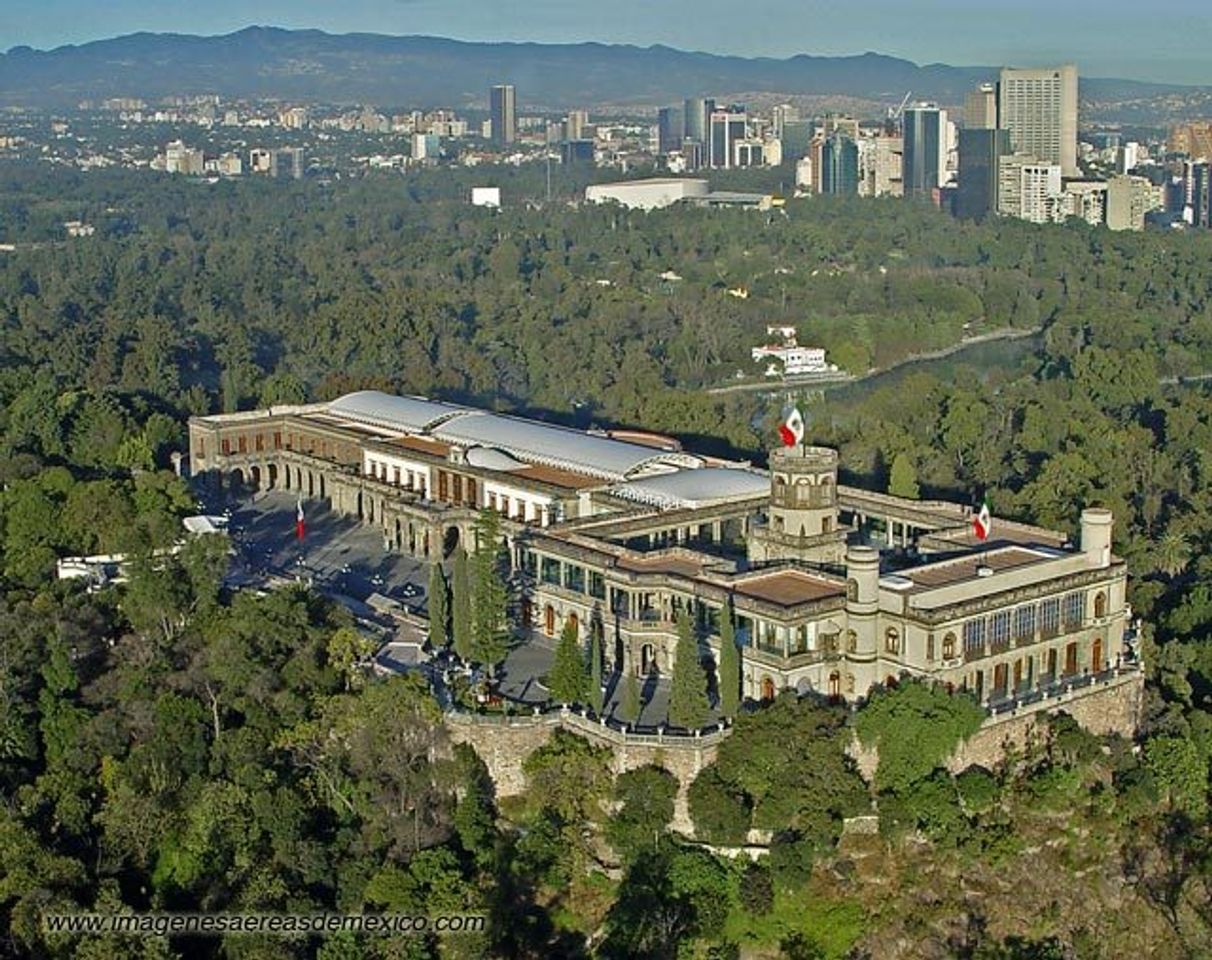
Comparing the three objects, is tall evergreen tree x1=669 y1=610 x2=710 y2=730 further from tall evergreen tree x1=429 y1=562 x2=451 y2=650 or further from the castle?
tall evergreen tree x1=429 y1=562 x2=451 y2=650

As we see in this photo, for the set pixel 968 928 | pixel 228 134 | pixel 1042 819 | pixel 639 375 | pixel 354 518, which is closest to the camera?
pixel 968 928

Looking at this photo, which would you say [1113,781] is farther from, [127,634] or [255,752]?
[127,634]

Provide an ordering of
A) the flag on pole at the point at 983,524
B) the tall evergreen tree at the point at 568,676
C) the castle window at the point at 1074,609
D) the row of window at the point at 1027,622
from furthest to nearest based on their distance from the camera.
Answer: the flag on pole at the point at 983,524, the castle window at the point at 1074,609, the row of window at the point at 1027,622, the tall evergreen tree at the point at 568,676

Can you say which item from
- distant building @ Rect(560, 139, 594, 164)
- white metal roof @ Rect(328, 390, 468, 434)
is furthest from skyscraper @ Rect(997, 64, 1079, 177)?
white metal roof @ Rect(328, 390, 468, 434)

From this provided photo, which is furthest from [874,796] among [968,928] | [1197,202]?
[1197,202]

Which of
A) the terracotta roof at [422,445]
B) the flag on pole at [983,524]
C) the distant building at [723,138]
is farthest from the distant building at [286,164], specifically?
the flag on pole at [983,524]

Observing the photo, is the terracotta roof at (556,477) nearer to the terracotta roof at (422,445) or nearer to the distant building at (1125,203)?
the terracotta roof at (422,445)
